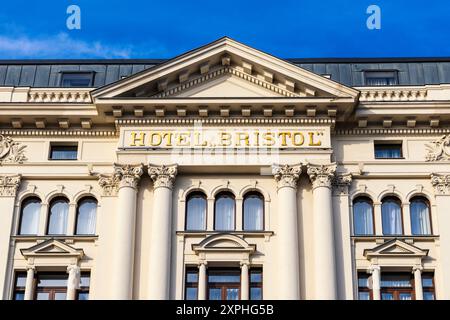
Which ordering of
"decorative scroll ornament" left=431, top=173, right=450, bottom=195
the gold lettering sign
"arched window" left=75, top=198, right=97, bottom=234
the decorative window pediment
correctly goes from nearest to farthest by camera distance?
1. the decorative window pediment
2. "decorative scroll ornament" left=431, top=173, right=450, bottom=195
3. "arched window" left=75, top=198, right=97, bottom=234
4. the gold lettering sign

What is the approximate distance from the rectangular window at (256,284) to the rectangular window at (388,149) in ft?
24.3

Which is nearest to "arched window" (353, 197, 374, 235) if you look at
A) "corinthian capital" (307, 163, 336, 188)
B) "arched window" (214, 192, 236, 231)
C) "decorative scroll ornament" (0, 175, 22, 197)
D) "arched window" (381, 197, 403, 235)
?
"arched window" (381, 197, 403, 235)

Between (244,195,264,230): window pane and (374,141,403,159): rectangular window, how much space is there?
5.50 meters

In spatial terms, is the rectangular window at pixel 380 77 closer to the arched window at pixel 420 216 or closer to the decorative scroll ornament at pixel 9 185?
the arched window at pixel 420 216

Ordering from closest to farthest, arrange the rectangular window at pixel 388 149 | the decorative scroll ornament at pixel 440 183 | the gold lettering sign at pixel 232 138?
the decorative scroll ornament at pixel 440 183 < the gold lettering sign at pixel 232 138 < the rectangular window at pixel 388 149

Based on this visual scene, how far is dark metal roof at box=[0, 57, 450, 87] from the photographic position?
45281 millimetres

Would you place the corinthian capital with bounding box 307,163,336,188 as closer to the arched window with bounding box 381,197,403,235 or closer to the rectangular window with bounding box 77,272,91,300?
the arched window with bounding box 381,197,403,235

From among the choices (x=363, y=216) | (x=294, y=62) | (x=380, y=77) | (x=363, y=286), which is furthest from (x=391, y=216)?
(x=294, y=62)

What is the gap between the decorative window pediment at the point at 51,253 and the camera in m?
40.2

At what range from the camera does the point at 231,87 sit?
1697 inches

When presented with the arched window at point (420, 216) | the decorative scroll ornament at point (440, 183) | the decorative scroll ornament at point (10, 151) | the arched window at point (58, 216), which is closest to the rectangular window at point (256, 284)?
the arched window at point (420, 216)

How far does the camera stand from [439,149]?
139 ft
